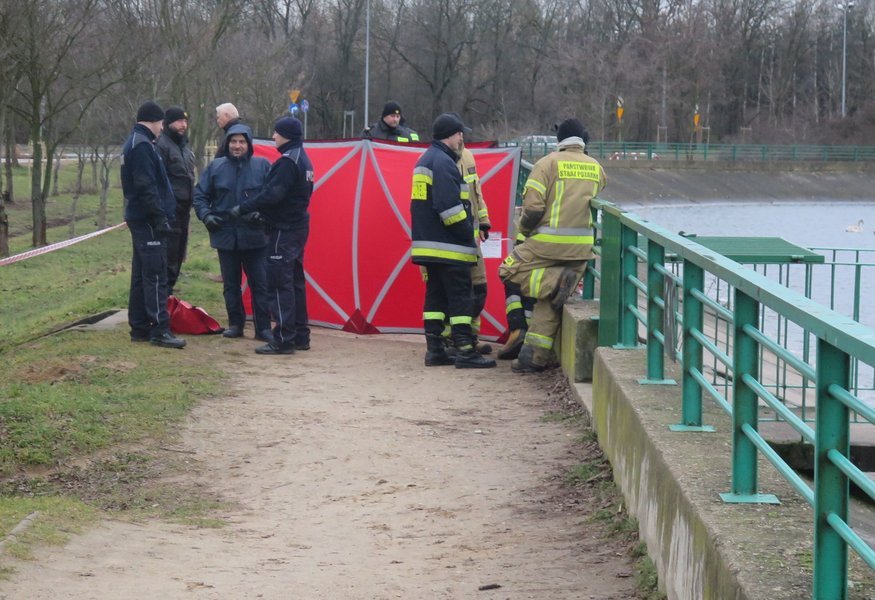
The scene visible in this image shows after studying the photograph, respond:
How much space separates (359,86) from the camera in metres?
79.4

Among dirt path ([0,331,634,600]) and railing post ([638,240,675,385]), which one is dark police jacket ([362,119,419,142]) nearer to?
dirt path ([0,331,634,600])

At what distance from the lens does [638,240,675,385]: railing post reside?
6.05 metres

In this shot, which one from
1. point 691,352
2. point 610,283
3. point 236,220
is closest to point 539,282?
point 610,283

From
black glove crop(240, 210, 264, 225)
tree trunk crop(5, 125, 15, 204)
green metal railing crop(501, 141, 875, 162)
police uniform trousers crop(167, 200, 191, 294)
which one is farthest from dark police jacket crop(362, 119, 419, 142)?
green metal railing crop(501, 141, 875, 162)

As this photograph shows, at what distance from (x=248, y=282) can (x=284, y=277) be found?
752 millimetres

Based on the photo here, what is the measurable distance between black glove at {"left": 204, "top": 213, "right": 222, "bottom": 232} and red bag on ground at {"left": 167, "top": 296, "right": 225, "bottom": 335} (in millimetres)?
710

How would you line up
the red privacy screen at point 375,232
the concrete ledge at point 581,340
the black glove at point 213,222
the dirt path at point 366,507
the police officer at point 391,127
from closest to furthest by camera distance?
the dirt path at point 366,507 → the concrete ledge at point 581,340 → the black glove at point 213,222 → the red privacy screen at point 375,232 → the police officer at point 391,127

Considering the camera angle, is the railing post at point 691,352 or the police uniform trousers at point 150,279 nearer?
the railing post at point 691,352

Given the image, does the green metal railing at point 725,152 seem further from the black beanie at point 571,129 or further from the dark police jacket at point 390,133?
the black beanie at point 571,129

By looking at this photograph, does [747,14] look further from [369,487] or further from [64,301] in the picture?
[369,487]

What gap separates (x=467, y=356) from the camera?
9.95m

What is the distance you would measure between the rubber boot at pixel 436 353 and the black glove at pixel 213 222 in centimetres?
192

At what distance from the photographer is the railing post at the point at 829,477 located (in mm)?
3027

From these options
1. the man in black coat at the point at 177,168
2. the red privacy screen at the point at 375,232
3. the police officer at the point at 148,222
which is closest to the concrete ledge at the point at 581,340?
the red privacy screen at the point at 375,232
